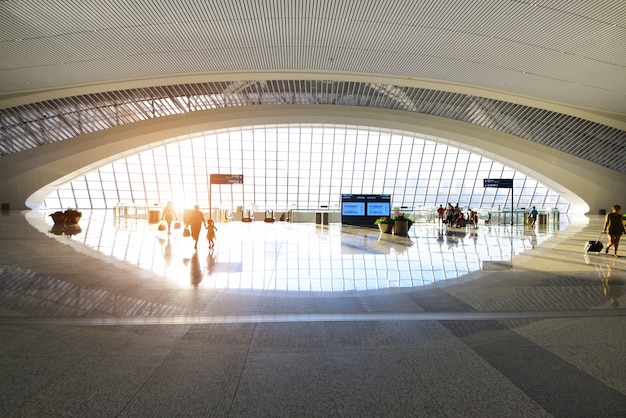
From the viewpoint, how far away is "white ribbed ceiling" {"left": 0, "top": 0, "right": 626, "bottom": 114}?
607 inches

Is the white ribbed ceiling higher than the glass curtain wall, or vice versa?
the white ribbed ceiling

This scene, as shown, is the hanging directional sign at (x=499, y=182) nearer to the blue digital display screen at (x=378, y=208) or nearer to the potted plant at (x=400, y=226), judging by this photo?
the blue digital display screen at (x=378, y=208)

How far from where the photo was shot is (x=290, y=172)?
43594 millimetres

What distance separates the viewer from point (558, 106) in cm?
2808

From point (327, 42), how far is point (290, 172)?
24562 millimetres

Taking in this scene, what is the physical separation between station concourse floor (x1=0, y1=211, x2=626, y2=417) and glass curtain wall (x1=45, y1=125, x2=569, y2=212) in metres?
35.2

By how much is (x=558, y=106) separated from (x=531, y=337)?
28253 mm

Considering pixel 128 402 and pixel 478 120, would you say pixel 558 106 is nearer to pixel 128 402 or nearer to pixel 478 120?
pixel 478 120

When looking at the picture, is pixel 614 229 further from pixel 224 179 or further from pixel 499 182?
pixel 499 182

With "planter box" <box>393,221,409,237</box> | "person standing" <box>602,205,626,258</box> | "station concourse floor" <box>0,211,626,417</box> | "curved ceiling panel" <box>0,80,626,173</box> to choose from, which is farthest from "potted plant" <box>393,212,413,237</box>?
"curved ceiling panel" <box>0,80,626,173</box>

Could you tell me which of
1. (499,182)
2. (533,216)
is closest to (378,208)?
(533,216)

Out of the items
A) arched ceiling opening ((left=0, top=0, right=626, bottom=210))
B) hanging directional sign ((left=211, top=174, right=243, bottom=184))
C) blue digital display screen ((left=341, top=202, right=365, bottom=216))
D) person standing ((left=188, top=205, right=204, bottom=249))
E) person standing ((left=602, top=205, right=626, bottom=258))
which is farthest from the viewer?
hanging directional sign ((left=211, top=174, right=243, bottom=184))

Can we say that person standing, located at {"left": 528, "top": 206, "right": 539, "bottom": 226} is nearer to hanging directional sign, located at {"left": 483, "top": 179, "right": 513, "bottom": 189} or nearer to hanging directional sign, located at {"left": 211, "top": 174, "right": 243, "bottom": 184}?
hanging directional sign, located at {"left": 483, "top": 179, "right": 513, "bottom": 189}

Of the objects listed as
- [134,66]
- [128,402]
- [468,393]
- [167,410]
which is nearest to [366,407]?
[468,393]
